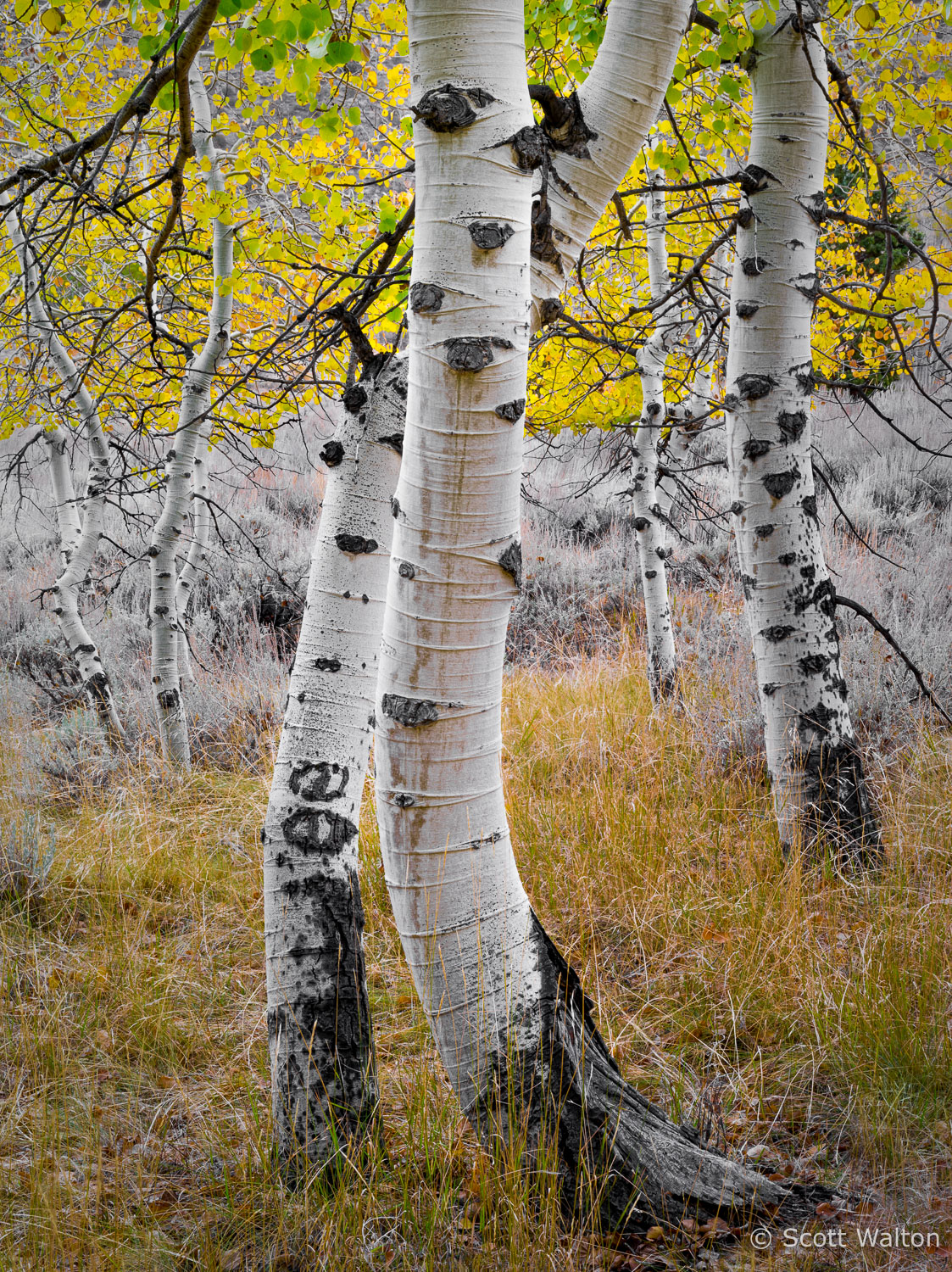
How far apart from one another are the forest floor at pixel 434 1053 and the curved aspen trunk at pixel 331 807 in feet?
0.53

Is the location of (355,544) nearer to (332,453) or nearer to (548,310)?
(332,453)

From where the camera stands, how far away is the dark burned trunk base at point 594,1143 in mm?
1600

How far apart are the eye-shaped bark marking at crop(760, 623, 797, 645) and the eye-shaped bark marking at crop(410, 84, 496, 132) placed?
238cm

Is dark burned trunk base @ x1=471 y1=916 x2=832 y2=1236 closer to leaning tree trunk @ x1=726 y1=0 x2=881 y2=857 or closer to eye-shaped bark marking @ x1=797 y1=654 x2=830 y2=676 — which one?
leaning tree trunk @ x1=726 y1=0 x2=881 y2=857

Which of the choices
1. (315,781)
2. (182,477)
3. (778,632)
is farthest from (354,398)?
(182,477)

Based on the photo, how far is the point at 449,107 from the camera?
1.44 m

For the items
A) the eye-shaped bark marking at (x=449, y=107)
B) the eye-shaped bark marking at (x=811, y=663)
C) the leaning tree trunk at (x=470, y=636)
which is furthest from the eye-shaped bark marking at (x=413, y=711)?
the eye-shaped bark marking at (x=811, y=663)

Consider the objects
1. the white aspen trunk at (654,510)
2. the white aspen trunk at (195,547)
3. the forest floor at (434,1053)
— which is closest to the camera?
the forest floor at (434,1053)

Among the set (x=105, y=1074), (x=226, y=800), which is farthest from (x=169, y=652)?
(x=105, y=1074)

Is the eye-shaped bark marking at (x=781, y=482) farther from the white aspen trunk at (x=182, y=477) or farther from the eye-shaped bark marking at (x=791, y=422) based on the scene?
the white aspen trunk at (x=182, y=477)

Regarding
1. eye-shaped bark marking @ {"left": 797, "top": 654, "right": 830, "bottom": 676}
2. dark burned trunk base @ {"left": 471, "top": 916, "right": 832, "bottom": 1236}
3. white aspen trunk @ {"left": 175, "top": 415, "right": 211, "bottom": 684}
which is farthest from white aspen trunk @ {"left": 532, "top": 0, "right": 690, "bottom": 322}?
white aspen trunk @ {"left": 175, "top": 415, "right": 211, "bottom": 684}

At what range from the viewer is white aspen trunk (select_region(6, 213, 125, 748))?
494cm

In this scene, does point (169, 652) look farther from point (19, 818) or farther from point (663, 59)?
point (663, 59)

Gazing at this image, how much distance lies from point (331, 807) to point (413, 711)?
663mm
